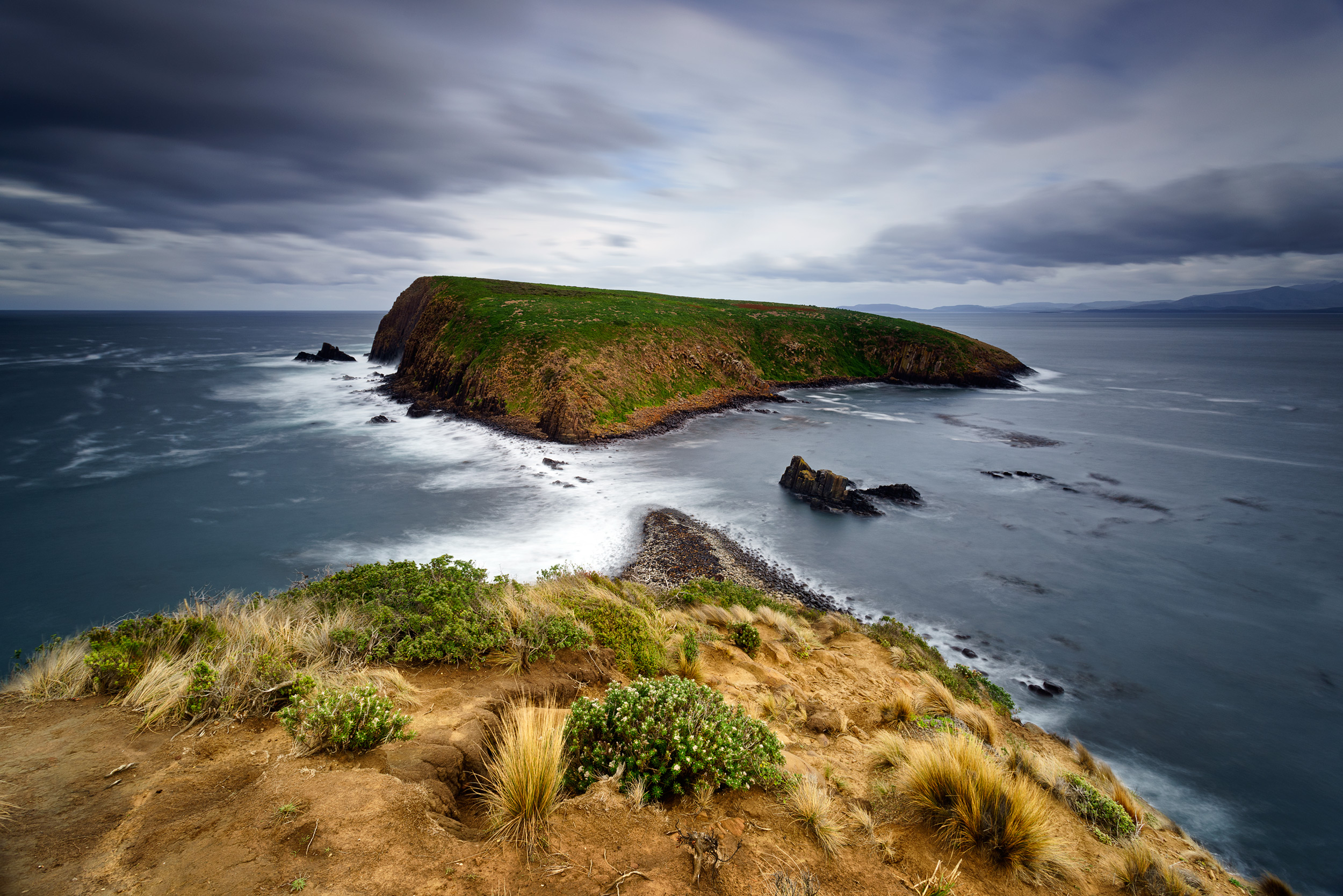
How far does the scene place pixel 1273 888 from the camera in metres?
8.34

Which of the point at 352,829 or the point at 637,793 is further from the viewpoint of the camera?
the point at 637,793

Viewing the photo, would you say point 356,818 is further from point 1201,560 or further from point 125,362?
point 125,362

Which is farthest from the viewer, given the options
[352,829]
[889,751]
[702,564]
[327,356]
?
[327,356]

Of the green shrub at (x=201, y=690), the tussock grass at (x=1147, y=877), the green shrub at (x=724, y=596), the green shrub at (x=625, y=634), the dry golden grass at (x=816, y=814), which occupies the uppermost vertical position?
the green shrub at (x=201, y=690)

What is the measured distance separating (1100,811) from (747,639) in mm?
6108

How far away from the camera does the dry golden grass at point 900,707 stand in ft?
30.3

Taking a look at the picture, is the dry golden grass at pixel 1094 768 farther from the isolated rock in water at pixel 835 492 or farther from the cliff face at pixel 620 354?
the cliff face at pixel 620 354

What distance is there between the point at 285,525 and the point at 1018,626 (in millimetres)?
29042

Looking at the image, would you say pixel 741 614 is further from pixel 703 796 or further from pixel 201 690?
pixel 201 690

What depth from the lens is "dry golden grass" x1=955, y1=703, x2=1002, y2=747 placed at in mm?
9297

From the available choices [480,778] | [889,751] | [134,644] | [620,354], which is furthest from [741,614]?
[620,354]

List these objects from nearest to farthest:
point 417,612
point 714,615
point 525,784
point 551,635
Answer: point 525,784
point 551,635
point 417,612
point 714,615

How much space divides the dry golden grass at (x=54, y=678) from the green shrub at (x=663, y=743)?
5.65 m

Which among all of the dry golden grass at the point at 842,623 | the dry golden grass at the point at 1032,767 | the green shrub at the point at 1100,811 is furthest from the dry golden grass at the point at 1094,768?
the dry golden grass at the point at 842,623
